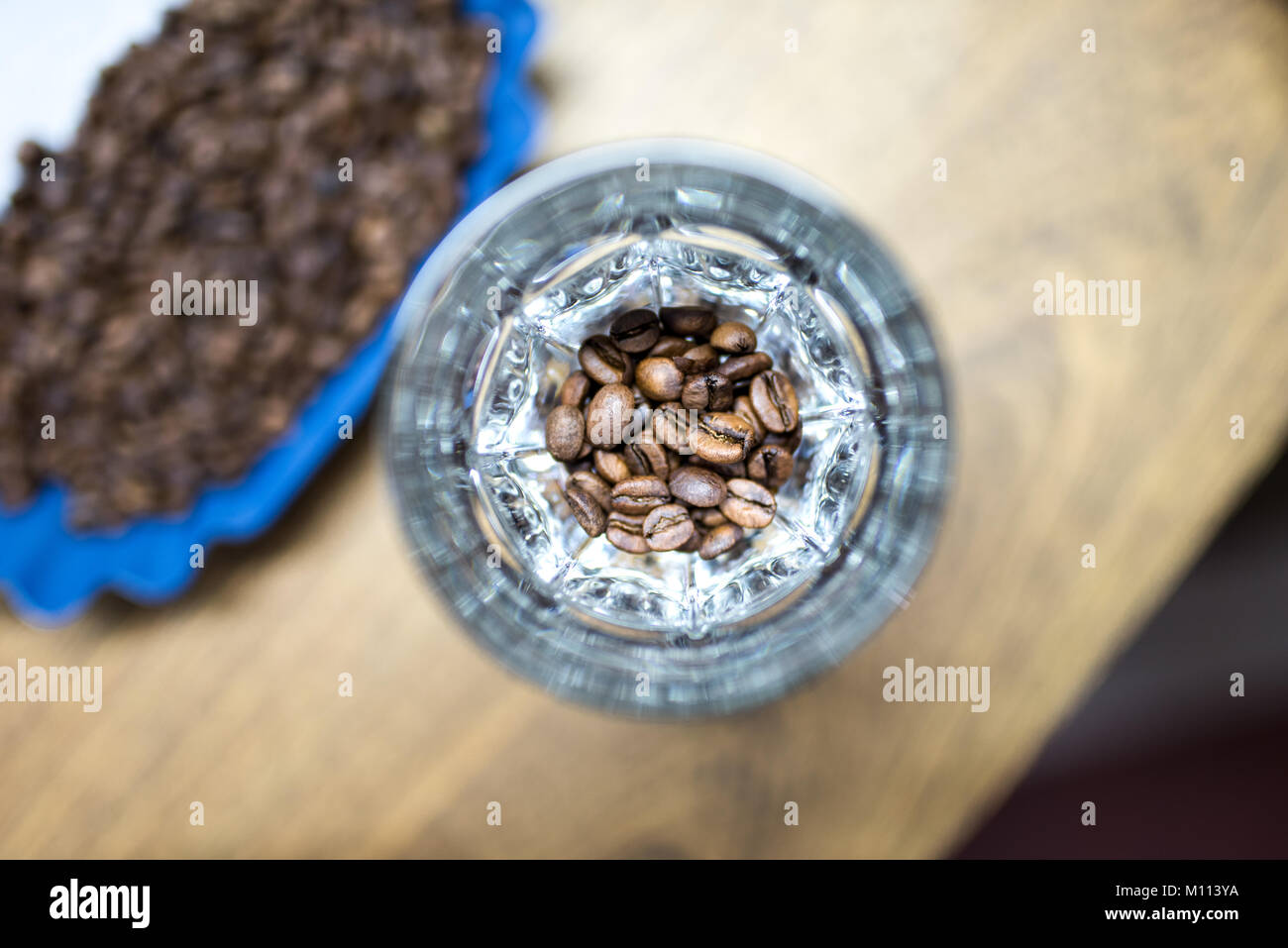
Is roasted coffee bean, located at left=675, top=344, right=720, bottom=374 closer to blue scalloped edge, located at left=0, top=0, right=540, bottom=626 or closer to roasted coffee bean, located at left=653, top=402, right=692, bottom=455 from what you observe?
roasted coffee bean, located at left=653, top=402, right=692, bottom=455

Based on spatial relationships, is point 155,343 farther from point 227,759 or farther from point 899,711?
point 899,711

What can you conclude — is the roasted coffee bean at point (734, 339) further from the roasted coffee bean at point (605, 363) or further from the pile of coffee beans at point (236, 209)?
the pile of coffee beans at point (236, 209)

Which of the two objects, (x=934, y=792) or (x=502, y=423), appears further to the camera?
(x=934, y=792)

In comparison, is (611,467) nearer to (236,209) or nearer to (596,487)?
(596,487)

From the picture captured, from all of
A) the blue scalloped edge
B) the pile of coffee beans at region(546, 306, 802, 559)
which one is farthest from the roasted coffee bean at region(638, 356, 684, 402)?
the blue scalloped edge

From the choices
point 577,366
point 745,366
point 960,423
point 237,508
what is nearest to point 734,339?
point 745,366

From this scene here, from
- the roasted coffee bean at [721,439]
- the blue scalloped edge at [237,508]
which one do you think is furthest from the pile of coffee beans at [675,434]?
the blue scalloped edge at [237,508]
